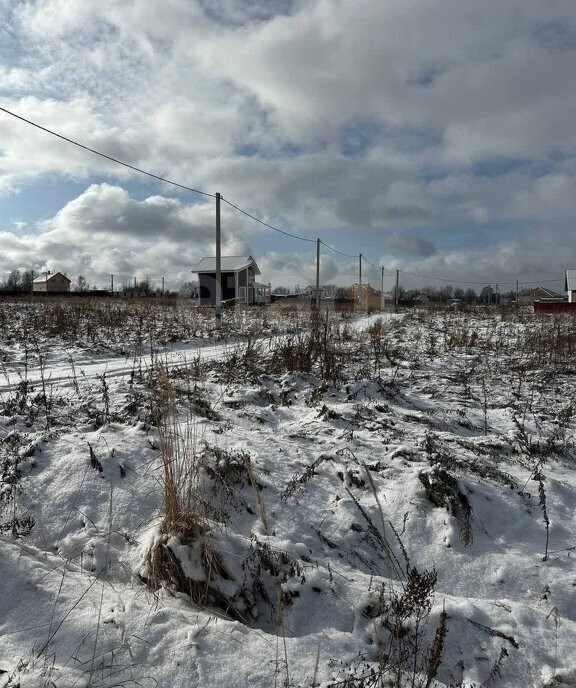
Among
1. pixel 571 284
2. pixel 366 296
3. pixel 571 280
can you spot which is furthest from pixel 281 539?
pixel 571 280

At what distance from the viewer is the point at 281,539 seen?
8.27 ft

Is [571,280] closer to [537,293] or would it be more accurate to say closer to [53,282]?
[537,293]

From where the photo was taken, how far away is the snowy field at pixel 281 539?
5.74 feet

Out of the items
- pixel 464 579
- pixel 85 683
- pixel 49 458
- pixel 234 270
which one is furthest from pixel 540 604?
pixel 234 270

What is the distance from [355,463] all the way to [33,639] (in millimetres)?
2352

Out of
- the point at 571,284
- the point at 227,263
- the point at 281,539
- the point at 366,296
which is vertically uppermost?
the point at 227,263

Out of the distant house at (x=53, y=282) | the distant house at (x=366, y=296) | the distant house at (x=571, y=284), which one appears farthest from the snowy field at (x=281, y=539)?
the distant house at (x=53, y=282)

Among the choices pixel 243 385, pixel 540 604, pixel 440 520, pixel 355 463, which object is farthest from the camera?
pixel 243 385

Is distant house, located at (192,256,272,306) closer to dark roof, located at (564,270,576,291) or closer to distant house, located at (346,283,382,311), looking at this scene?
distant house, located at (346,283,382,311)

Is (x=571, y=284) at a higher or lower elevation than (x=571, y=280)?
lower

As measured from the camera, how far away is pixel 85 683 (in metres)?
1.53

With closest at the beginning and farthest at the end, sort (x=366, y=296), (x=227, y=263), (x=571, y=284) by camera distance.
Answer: (x=366, y=296), (x=227, y=263), (x=571, y=284)

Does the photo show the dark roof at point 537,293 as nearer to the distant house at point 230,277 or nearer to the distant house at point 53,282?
the distant house at point 230,277

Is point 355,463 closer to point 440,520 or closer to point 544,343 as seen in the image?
point 440,520
